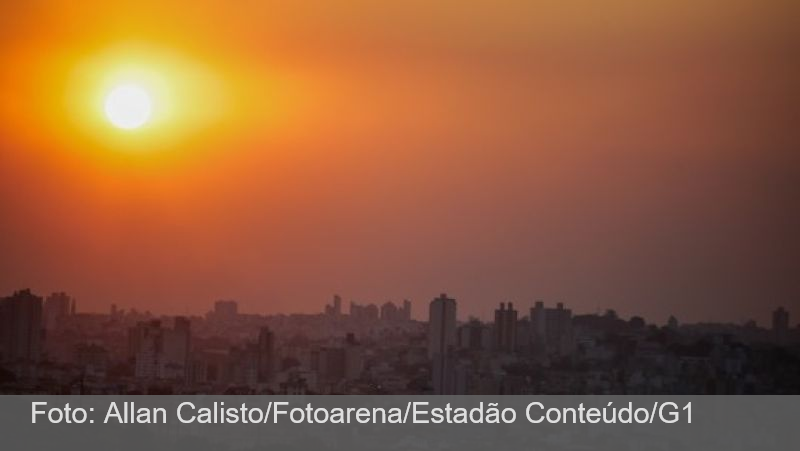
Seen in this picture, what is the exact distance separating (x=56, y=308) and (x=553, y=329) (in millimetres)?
3123

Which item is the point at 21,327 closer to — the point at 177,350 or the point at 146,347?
the point at 146,347

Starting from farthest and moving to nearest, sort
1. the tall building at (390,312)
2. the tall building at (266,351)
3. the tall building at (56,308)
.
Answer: the tall building at (390,312) < the tall building at (266,351) < the tall building at (56,308)

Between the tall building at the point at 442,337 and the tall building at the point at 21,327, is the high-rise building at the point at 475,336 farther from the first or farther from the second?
the tall building at the point at 21,327

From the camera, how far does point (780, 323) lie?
477 inches

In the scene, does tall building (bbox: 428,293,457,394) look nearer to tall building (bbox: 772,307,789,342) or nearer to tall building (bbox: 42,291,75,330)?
tall building (bbox: 772,307,789,342)

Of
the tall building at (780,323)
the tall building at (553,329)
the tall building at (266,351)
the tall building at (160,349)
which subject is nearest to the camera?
the tall building at (160,349)

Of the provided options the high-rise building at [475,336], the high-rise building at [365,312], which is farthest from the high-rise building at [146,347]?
the high-rise building at [475,336]

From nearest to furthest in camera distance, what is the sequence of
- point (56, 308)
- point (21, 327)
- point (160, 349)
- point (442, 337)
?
point (56, 308) → point (21, 327) → point (160, 349) → point (442, 337)

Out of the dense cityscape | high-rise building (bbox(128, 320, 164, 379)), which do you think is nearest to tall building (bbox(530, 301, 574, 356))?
the dense cityscape

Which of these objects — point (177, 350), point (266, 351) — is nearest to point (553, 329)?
point (266, 351)

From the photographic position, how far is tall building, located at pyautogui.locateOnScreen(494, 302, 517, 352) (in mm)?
11680

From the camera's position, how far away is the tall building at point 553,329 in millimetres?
11797

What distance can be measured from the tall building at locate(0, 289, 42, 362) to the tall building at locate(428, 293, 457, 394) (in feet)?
7.91
